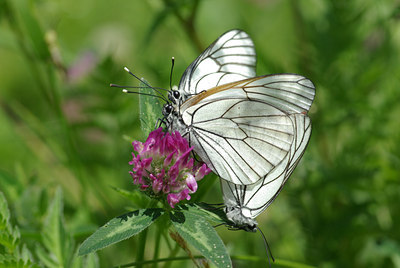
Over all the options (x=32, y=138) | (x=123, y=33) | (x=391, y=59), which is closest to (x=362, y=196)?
(x=391, y=59)

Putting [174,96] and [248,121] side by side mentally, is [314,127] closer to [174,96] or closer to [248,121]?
[248,121]

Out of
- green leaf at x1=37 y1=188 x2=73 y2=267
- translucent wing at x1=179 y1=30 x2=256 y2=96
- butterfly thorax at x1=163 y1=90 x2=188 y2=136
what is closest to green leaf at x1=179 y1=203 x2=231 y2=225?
butterfly thorax at x1=163 y1=90 x2=188 y2=136

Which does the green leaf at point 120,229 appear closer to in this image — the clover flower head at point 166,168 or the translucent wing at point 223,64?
the clover flower head at point 166,168

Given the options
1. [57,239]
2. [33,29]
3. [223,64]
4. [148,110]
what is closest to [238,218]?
[148,110]

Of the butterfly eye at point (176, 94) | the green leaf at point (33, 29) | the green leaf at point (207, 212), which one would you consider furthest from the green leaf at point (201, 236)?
the green leaf at point (33, 29)

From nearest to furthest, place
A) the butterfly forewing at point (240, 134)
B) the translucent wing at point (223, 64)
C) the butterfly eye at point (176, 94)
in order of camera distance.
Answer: the butterfly forewing at point (240, 134) → the butterfly eye at point (176, 94) → the translucent wing at point (223, 64)

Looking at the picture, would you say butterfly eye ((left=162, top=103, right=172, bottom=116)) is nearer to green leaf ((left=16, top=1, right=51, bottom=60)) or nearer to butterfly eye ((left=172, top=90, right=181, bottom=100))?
butterfly eye ((left=172, top=90, right=181, bottom=100))
